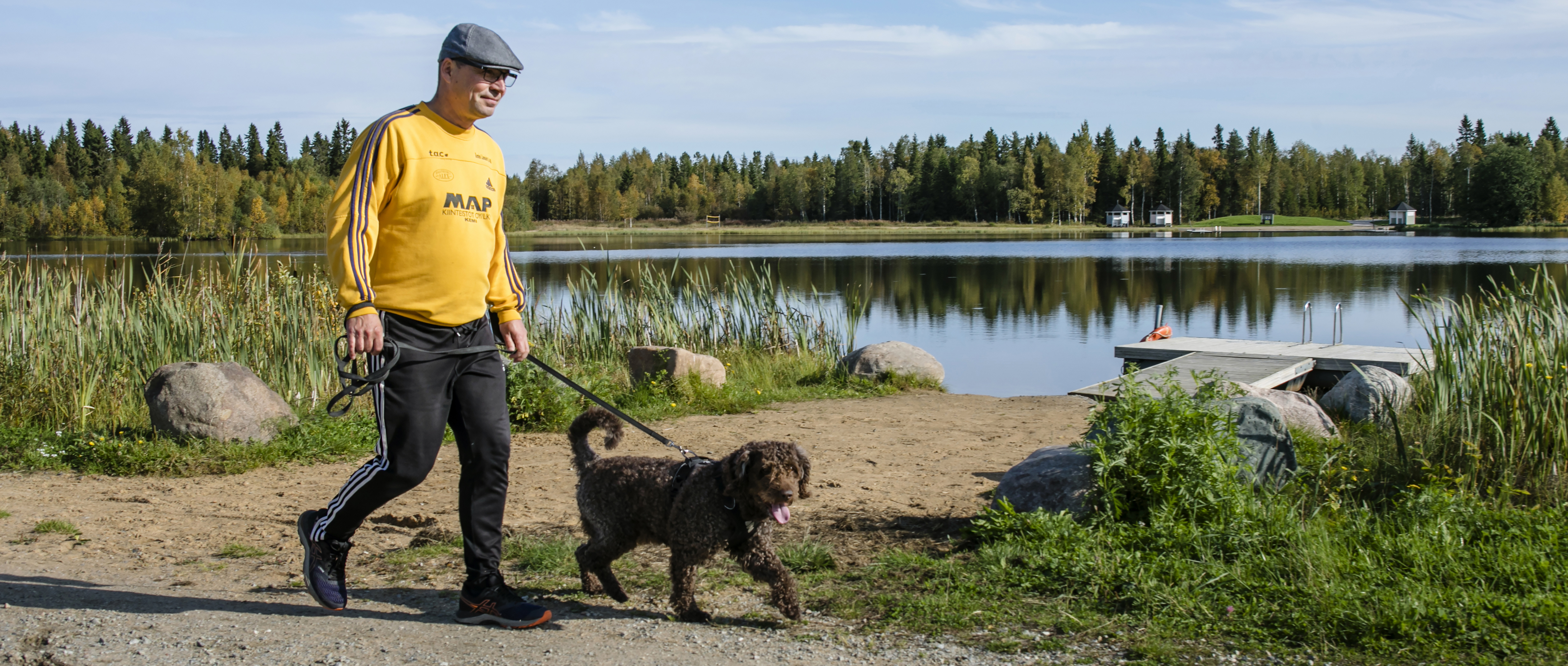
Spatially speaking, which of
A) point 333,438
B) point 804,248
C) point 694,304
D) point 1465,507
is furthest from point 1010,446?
point 804,248

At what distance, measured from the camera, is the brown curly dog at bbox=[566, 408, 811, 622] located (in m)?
3.37

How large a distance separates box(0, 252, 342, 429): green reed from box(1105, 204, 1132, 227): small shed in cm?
10283

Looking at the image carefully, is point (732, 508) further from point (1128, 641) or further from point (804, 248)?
point (804, 248)

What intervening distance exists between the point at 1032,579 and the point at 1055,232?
9059 centimetres

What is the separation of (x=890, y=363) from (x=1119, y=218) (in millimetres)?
101074

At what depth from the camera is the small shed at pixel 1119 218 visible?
347ft

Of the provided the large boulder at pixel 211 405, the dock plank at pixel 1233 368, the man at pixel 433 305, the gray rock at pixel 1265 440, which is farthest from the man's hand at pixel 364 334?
the dock plank at pixel 1233 368

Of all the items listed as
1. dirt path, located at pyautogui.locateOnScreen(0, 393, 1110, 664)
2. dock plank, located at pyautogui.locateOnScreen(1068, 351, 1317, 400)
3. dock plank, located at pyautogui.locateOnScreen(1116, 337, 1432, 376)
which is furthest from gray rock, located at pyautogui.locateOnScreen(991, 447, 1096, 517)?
dock plank, located at pyautogui.locateOnScreen(1116, 337, 1432, 376)

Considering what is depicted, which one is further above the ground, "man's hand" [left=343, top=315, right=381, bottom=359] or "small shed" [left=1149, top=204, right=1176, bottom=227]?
"small shed" [left=1149, top=204, right=1176, bottom=227]

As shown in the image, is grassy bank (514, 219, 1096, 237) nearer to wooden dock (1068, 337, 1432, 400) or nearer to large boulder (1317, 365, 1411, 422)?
wooden dock (1068, 337, 1432, 400)

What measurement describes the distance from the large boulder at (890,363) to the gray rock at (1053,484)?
20.3 feet

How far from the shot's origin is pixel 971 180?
365 feet

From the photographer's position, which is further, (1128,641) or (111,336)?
(111,336)

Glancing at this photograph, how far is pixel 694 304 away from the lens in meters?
13.7
